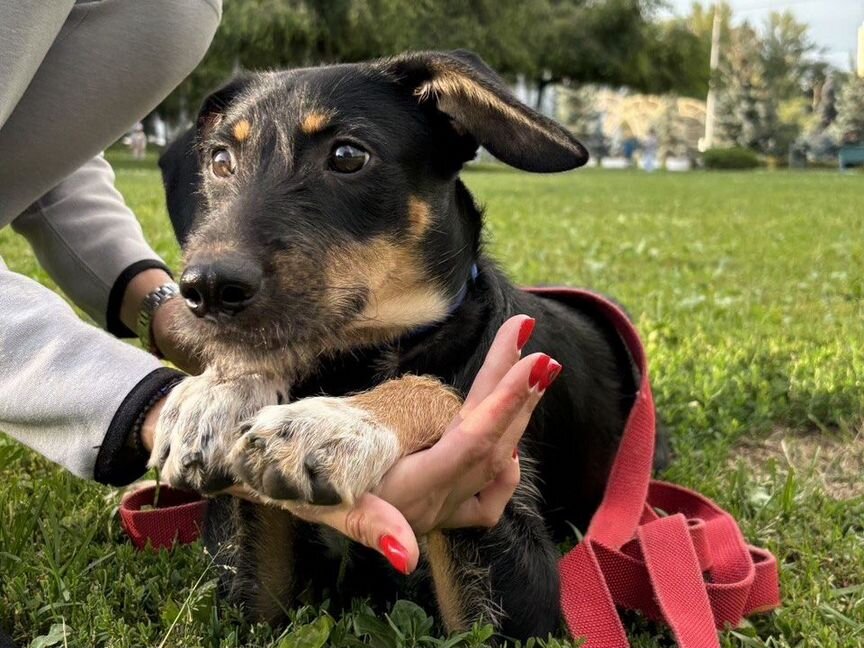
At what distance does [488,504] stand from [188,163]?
1.59 m

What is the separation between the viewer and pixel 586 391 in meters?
3.26

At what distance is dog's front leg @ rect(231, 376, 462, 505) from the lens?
179cm

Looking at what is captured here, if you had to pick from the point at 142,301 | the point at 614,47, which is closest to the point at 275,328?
the point at 142,301

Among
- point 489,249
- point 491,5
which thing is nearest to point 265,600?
point 489,249

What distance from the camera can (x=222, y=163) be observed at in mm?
2629

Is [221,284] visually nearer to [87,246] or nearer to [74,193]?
[87,246]

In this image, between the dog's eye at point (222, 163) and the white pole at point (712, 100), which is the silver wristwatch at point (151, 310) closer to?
the dog's eye at point (222, 163)

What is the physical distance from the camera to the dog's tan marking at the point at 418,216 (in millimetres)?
2467

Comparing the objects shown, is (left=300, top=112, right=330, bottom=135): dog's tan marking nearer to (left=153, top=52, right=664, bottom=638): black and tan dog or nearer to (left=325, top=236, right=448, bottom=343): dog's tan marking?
(left=153, top=52, right=664, bottom=638): black and tan dog

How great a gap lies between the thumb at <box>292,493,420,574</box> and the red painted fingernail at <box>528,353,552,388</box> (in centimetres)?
38

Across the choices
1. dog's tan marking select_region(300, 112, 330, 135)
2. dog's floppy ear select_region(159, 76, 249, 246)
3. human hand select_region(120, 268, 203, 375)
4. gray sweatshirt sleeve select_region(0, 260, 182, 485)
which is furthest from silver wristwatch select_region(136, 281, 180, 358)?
dog's tan marking select_region(300, 112, 330, 135)

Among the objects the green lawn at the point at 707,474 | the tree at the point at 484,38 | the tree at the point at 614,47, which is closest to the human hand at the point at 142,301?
the green lawn at the point at 707,474

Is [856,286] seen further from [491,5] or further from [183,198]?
[491,5]

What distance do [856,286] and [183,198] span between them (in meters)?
5.91
